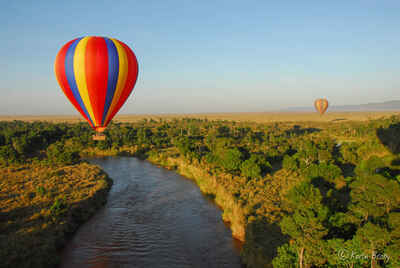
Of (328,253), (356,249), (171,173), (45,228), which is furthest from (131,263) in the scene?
(171,173)

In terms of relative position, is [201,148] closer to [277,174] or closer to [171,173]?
[171,173]

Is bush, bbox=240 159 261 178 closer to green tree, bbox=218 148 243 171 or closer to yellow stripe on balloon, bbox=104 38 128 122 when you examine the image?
green tree, bbox=218 148 243 171

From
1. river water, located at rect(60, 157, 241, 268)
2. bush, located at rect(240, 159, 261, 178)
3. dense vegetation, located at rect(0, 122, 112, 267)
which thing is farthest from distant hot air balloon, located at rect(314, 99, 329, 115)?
dense vegetation, located at rect(0, 122, 112, 267)

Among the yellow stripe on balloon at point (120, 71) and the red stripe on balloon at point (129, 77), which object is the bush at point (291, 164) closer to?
the red stripe on balloon at point (129, 77)

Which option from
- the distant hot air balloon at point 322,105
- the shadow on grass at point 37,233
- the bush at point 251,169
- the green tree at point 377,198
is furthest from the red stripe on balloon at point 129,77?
the distant hot air balloon at point 322,105

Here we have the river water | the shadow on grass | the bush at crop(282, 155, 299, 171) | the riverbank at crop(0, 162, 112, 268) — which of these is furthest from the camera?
the bush at crop(282, 155, 299, 171)
